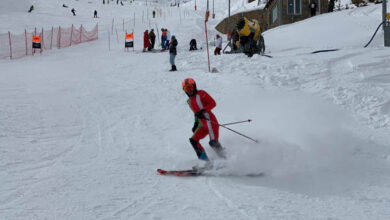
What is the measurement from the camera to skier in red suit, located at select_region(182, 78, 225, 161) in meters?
6.18

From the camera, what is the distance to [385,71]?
10609 mm

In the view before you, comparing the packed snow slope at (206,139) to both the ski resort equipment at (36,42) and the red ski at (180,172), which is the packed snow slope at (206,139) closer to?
the red ski at (180,172)

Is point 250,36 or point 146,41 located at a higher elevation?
point 146,41

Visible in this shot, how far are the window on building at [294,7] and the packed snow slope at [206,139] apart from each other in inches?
334

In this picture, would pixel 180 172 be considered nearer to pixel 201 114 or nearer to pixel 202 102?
pixel 201 114

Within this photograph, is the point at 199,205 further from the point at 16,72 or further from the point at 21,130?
the point at 16,72

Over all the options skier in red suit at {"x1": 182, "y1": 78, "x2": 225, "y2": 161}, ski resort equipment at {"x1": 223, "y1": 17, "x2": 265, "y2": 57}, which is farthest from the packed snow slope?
ski resort equipment at {"x1": 223, "y1": 17, "x2": 265, "y2": 57}

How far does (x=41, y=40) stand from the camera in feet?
79.6

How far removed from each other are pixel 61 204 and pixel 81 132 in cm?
413

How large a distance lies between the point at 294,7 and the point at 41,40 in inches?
714

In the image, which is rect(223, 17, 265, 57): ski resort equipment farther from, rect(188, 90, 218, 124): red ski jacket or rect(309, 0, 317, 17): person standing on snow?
rect(188, 90, 218, 124): red ski jacket

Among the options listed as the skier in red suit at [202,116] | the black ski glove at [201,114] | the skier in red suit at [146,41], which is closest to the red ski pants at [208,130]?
the skier in red suit at [202,116]

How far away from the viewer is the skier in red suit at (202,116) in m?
6.18

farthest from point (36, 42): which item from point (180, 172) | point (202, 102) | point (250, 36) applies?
point (180, 172)
